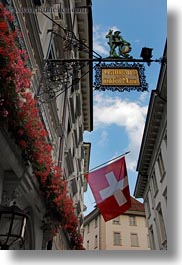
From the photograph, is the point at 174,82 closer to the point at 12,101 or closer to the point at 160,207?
the point at 12,101

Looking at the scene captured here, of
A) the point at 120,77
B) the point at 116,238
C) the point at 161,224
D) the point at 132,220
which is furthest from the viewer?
the point at 132,220

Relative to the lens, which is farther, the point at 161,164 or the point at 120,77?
the point at 161,164

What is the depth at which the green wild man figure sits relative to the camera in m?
7.53

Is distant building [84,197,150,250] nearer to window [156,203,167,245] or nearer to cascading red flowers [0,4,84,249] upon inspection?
window [156,203,167,245]

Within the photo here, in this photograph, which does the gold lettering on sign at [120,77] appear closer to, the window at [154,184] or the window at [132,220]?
the window at [154,184]

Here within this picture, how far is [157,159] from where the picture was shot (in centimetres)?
1653

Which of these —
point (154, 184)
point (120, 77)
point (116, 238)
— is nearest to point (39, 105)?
point (120, 77)

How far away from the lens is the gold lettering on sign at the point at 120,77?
22.7 ft

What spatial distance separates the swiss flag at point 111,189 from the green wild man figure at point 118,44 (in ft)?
8.39

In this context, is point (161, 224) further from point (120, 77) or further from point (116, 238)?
point (116, 238)

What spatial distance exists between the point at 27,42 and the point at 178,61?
383 cm

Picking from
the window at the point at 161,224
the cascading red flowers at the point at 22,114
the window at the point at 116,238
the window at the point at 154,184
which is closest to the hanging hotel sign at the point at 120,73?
the cascading red flowers at the point at 22,114

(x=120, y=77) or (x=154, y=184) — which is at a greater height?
(x=154, y=184)

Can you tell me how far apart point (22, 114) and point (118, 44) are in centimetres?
373
